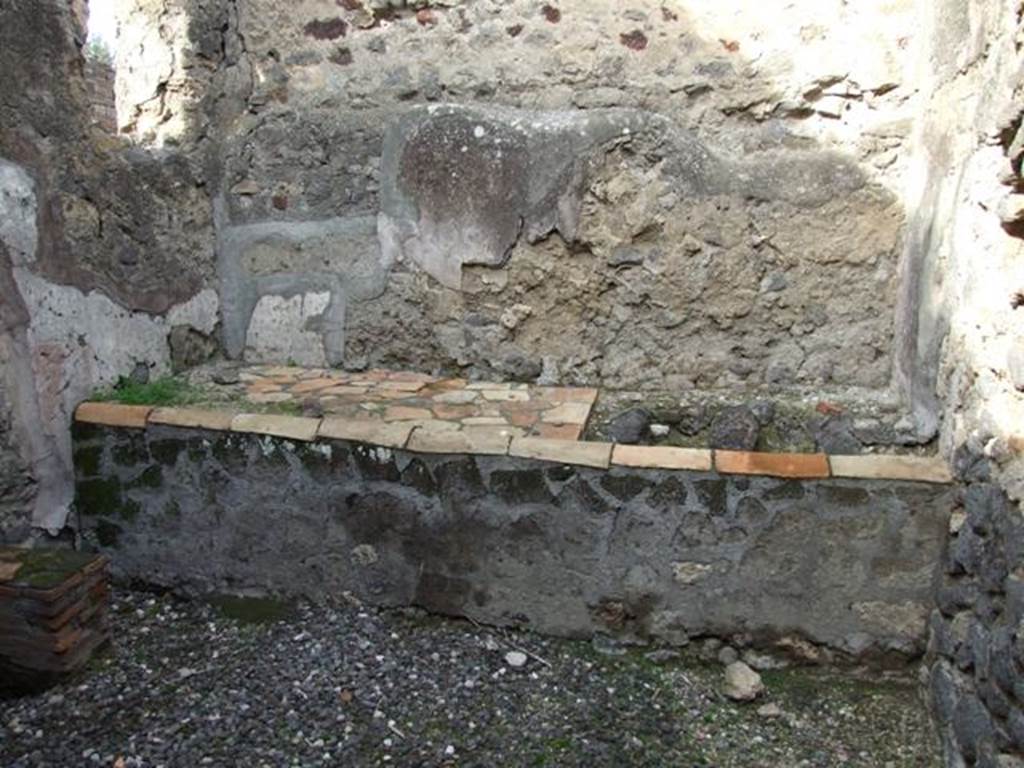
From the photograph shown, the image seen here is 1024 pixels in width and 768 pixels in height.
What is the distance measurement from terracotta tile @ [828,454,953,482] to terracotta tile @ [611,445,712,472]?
0.41 m

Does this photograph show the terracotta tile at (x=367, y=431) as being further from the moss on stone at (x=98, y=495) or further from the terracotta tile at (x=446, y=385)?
the moss on stone at (x=98, y=495)

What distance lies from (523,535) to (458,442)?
40 centimetres

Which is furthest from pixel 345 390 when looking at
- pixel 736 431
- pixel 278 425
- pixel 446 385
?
pixel 736 431

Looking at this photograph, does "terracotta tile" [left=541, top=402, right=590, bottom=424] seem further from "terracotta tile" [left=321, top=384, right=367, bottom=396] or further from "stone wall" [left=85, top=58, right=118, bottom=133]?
"stone wall" [left=85, top=58, right=118, bottom=133]

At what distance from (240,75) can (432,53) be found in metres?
0.98

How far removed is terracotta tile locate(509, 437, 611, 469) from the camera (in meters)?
2.51

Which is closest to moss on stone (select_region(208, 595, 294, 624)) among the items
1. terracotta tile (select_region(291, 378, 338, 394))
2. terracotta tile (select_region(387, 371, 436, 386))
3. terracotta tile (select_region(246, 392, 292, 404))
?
terracotta tile (select_region(246, 392, 292, 404))

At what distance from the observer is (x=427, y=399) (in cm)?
322

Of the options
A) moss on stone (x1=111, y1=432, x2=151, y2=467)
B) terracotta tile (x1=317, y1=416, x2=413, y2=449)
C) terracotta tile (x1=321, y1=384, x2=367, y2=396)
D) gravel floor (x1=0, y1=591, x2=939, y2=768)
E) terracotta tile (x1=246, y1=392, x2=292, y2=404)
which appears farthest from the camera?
terracotta tile (x1=321, y1=384, x2=367, y2=396)

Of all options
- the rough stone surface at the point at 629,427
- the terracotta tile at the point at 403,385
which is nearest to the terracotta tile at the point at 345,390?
the terracotta tile at the point at 403,385

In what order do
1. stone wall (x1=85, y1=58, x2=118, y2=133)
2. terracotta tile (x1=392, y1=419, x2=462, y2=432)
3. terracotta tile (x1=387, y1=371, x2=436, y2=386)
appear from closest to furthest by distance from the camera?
terracotta tile (x1=392, y1=419, x2=462, y2=432), terracotta tile (x1=387, y1=371, x2=436, y2=386), stone wall (x1=85, y1=58, x2=118, y2=133)

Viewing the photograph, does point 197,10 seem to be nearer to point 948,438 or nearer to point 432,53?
point 432,53

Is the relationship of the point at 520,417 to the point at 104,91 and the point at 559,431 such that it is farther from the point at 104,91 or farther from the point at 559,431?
the point at 104,91

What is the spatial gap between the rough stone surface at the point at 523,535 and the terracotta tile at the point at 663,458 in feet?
0.12
